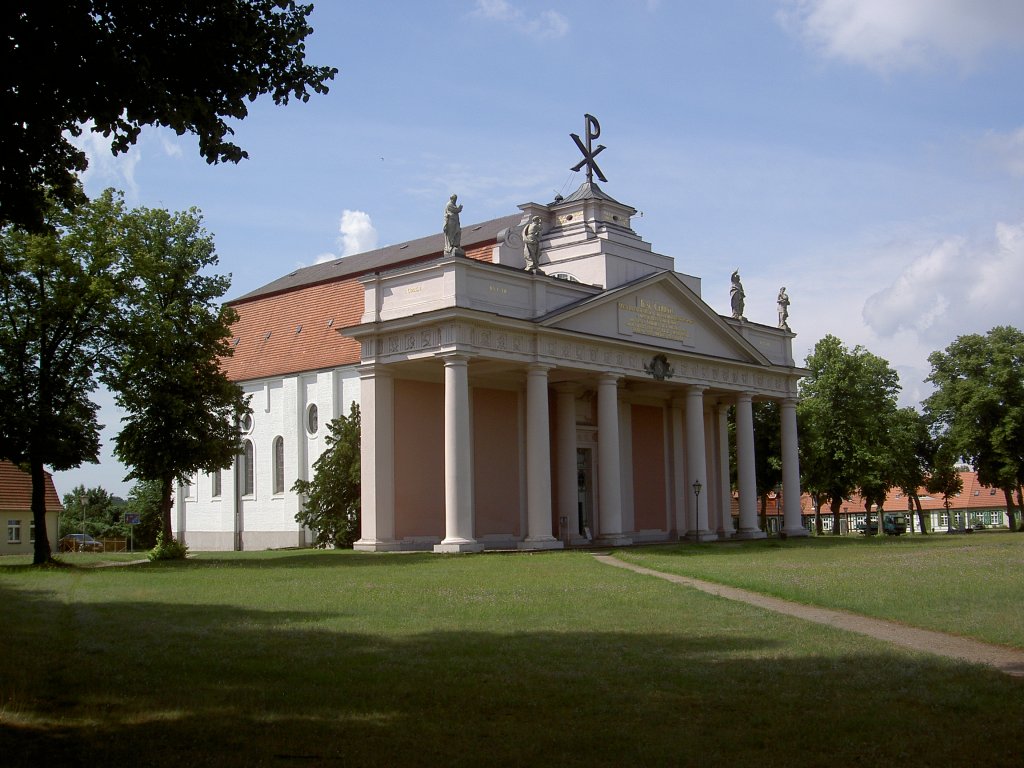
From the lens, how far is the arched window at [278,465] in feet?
178

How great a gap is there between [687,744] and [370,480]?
31035mm

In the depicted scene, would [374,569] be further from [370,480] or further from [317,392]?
[317,392]

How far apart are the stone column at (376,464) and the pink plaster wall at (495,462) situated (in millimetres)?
5878

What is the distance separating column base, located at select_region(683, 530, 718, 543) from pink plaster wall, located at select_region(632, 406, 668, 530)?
188cm

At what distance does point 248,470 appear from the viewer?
56.2m

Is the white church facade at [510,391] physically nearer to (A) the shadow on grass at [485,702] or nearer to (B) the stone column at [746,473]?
(B) the stone column at [746,473]

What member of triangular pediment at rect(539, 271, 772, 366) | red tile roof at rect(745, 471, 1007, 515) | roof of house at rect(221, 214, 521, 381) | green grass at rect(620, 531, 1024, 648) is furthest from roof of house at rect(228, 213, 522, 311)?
red tile roof at rect(745, 471, 1007, 515)

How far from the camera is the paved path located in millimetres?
12383

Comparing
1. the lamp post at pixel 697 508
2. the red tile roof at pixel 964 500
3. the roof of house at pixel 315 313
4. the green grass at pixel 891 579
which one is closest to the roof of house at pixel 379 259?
the roof of house at pixel 315 313

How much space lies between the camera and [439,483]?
42125 millimetres

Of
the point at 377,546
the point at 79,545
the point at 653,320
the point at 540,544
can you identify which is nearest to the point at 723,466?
the point at 653,320

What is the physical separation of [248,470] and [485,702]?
1903 inches

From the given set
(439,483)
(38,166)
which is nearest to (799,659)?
(38,166)

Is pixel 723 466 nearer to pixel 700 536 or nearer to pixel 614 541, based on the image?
pixel 700 536
